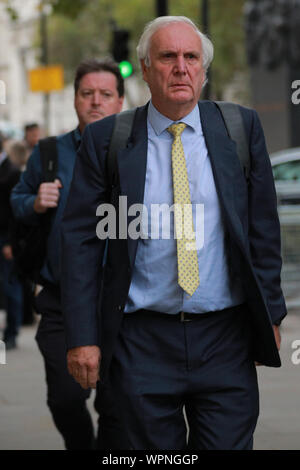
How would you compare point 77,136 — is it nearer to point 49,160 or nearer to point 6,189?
point 49,160

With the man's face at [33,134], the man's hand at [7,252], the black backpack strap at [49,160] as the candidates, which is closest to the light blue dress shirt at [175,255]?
the black backpack strap at [49,160]

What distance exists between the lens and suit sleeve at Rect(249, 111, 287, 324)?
376cm

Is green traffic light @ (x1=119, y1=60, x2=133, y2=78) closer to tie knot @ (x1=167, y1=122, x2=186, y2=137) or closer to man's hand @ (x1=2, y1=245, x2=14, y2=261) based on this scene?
man's hand @ (x1=2, y1=245, x2=14, y2=261)

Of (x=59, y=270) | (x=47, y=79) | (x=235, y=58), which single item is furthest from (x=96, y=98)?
(x=235, y=58)

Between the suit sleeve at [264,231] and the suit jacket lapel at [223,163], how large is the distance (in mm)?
94

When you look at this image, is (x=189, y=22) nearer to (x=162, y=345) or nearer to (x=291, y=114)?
(x=162, y=345)

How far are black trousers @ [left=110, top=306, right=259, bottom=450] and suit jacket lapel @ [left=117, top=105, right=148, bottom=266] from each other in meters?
0.30

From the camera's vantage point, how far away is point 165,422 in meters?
3.70

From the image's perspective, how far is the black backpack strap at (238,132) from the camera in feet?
12.3

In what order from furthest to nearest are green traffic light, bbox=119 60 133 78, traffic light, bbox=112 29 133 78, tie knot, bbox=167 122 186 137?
traffic light, bbox=112 29 133 78, green traffic light, bbox=119 60 133 78, tie knot, bbox=167 122 186 137

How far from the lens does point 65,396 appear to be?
16.7 feet

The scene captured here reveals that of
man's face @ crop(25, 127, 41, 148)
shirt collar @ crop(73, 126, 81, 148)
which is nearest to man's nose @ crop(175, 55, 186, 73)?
shirt collar @ crop(73, 126, 81, 148)

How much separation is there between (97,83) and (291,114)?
23623 millimetres

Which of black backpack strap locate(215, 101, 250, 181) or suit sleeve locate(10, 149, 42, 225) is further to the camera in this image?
suit sleeve locate(10, 149, 42, 225)
